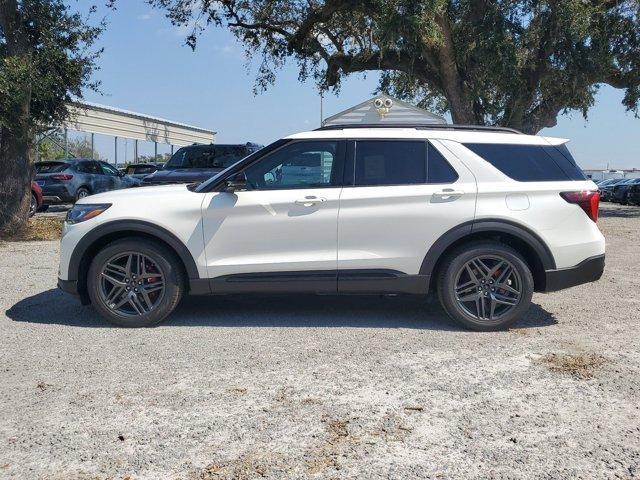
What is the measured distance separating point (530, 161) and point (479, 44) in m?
10.7

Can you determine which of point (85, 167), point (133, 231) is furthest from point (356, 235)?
point (85, 167)

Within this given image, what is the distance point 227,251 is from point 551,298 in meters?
3.90

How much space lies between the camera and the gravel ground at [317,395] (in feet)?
10.4

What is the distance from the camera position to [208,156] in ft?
43.4

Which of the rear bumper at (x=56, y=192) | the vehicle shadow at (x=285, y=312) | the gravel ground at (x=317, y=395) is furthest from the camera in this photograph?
the rear bumper at (x=56, y=192)

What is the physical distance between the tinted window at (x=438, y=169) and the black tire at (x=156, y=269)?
247 cm

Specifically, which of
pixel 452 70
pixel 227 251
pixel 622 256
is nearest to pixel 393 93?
pixel 452 70

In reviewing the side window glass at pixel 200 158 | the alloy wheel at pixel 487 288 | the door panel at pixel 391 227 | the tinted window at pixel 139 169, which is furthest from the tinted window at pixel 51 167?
the alloy wheel at pixel 487 288

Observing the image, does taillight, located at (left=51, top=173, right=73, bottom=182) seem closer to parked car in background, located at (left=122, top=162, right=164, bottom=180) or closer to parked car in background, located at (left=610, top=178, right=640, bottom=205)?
parked car in background, located at (left=122, top=162, right=164, bottom=180)

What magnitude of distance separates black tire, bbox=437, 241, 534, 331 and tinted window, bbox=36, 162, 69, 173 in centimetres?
1698

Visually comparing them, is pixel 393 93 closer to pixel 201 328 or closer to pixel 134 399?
pixel 201 328

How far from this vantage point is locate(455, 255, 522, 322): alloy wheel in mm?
5664

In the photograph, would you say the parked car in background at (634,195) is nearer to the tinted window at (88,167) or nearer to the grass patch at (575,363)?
the tinted window at (88,167)

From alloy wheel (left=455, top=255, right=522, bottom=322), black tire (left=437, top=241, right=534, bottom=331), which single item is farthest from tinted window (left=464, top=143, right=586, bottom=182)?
alloy wheel (left=455, top=255, right=522, bottom=322)
